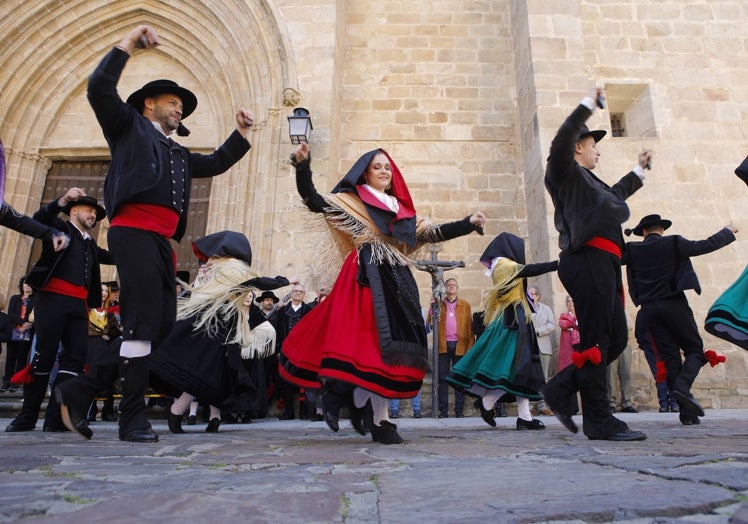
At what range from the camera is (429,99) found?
33.3 feet

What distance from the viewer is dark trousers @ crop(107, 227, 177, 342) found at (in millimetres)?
3059

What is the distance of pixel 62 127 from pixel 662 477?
1148cm

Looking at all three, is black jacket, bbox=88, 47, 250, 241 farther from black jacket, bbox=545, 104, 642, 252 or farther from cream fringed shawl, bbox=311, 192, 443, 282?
black jacket, bbox=545, 104, 642, 252

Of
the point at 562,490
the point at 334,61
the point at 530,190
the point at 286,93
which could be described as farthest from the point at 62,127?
the point at 562,490

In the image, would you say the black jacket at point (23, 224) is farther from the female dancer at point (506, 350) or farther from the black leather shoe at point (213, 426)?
the female dancer at point (506, 350)

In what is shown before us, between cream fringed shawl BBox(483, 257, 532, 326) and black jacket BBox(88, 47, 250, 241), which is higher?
black jacket BBox(88, 47, 250, 241)

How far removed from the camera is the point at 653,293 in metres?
4.80

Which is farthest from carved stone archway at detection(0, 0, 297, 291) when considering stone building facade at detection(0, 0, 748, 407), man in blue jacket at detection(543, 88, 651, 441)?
man in blue jacket at detection(543, 88, 651, 441)

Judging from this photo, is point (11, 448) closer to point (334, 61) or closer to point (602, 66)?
point (334, 61)

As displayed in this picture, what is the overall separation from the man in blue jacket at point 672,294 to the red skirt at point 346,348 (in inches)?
101

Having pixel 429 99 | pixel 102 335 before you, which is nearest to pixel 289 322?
pixel 102 335

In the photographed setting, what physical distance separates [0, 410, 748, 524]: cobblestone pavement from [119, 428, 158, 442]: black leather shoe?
16.2 inches

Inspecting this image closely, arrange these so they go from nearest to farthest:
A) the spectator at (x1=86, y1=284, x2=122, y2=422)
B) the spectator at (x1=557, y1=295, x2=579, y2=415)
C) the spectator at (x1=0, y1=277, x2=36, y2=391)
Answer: the spectator at (x1=86, y1=284, x2=122, y2=422)
the spectator at (x1=557, y1=295, x2=579, y2=415)
the spectator at (x1=0, y1=277, x2=36, y2=391)

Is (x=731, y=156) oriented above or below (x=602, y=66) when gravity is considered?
below
